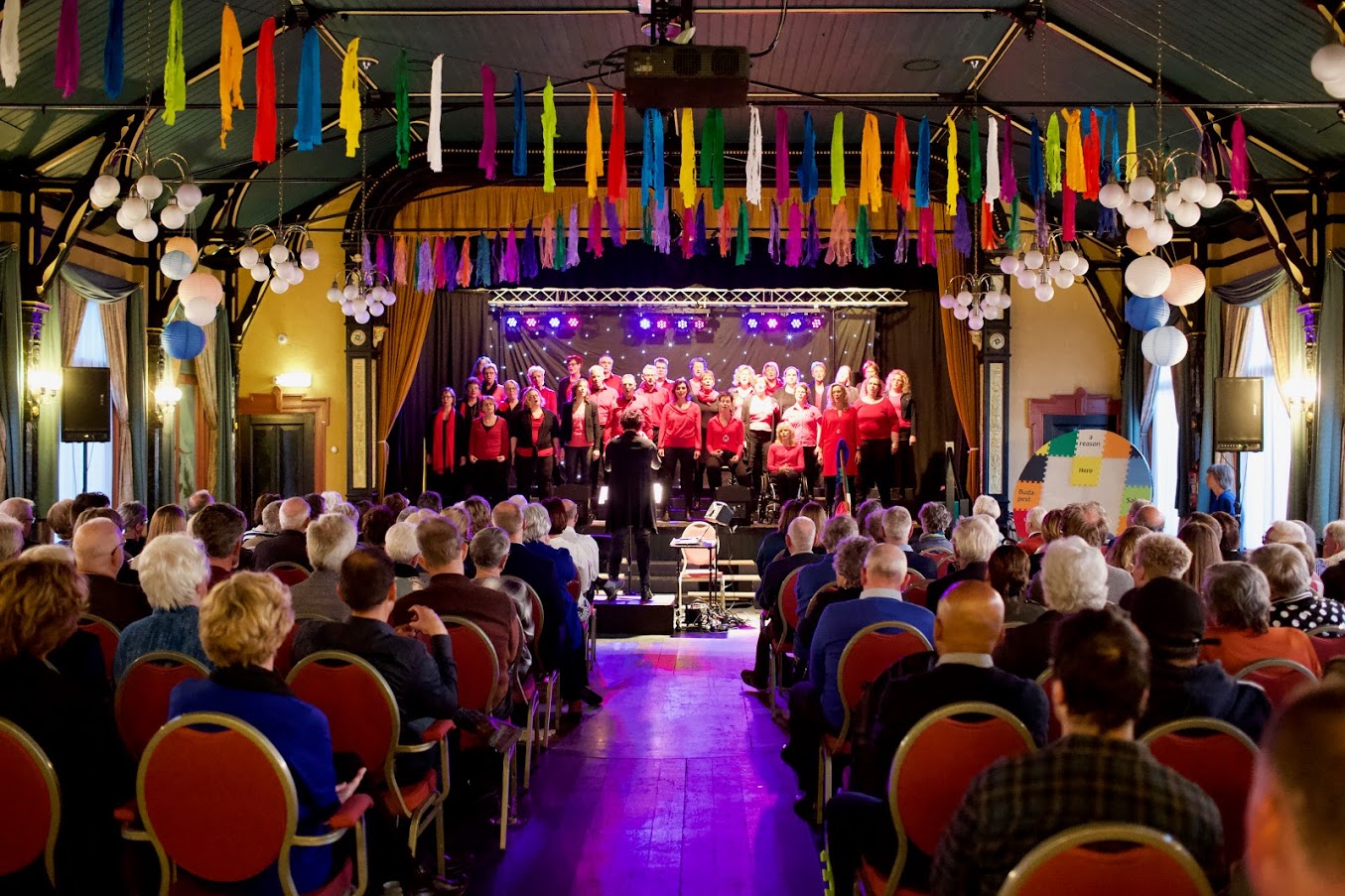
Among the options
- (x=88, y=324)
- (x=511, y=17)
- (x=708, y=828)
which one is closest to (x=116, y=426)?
(x=88, y=324)

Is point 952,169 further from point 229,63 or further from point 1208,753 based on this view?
point 1208,753

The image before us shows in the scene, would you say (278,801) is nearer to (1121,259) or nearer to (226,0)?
(226,0)

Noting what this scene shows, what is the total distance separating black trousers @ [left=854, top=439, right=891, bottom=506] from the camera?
12.9 metres

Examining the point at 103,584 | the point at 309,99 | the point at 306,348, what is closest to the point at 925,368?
the point at 306,348

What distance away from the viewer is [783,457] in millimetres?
12922

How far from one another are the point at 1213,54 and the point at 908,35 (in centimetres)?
251

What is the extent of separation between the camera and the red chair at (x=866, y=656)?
3834mm

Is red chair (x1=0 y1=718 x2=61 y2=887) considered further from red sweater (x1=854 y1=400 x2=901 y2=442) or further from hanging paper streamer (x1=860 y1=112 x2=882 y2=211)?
red sweater (x1=854 y1=400 x2=901 y2=442)

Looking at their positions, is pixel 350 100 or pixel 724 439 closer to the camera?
pixel 350 100

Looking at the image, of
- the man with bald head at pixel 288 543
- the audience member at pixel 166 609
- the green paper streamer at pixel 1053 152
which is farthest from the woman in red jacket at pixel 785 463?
the audience member at pixel 166 609

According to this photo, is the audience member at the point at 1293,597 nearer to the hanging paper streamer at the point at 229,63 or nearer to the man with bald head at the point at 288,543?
the man with bald head at the point at 288,543

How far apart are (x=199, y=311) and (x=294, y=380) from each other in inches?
222

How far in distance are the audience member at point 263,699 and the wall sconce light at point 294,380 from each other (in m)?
12.4

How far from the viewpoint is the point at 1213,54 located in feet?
29.4
